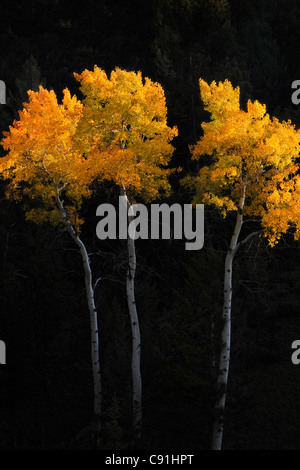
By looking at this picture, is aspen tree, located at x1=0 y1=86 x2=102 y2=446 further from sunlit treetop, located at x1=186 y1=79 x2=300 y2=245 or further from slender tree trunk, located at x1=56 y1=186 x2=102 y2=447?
sunlit treetop, located at x1=186 y1=79 x2=300 y2=245

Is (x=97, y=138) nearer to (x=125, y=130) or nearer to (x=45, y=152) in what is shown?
(x=125, y=130)

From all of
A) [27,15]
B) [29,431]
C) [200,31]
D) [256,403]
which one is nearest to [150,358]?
[256,403]

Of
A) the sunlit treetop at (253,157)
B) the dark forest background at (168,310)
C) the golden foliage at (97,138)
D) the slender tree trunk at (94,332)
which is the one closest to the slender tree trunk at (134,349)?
the dark forest background at (168,310)

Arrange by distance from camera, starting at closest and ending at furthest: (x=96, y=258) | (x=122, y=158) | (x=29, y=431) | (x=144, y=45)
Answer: (x=122, y=158) < (x=29, y=431) < (x=96, y=258) < (x=144, y=45)

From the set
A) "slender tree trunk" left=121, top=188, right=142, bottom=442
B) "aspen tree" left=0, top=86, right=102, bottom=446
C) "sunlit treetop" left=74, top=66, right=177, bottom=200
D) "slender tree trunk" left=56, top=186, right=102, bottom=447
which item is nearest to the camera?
"sunlit treetop" left=74, top=66, right=177, bottom=200

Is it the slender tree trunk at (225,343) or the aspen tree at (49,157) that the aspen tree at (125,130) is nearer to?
the aspen tree at (49,157)

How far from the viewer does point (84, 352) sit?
19.7 meters

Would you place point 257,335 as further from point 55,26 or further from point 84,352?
point 55,26

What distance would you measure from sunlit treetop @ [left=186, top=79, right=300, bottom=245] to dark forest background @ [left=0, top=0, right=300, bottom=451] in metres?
1.00

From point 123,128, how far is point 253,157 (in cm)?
372

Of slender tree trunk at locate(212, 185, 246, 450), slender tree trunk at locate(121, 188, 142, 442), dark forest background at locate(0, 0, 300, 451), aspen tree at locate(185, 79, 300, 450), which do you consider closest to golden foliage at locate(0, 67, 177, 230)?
slender tree trunk at locate(121, 188, 142, 442)

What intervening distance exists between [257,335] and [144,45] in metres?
17.8

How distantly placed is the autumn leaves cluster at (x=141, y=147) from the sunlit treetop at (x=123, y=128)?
3 cm

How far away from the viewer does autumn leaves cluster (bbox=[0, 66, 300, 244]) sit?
12.4 metres
